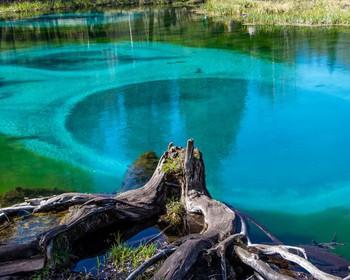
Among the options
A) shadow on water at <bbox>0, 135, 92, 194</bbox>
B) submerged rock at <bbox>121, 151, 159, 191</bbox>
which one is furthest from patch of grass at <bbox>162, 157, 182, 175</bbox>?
shadow on water at <bbox>0, 135, 92, 194</bbox>

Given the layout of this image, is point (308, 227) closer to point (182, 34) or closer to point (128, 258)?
point (128, 258)

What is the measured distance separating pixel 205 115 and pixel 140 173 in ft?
10.4

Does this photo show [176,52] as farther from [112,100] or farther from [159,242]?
[159,242]

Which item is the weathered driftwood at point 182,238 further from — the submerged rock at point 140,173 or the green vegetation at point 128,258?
the submerged rock at point 140,173

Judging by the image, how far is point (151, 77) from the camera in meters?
11.4

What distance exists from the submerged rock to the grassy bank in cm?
1444

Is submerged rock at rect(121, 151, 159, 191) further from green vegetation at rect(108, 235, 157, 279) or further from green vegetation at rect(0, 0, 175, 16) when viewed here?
green vegetation at rect(0, 0, 175, 16)

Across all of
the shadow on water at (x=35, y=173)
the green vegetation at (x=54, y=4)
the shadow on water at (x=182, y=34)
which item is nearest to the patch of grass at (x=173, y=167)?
the shadow on water at (x=35, y=173)

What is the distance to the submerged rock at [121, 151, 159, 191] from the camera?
5.26 m

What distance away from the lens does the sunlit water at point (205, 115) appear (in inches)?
231

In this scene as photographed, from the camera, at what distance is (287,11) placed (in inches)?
834

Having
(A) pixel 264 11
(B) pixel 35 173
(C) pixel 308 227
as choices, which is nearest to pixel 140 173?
(B) pixel 35 173

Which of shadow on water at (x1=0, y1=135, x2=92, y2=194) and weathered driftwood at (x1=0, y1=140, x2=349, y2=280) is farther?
shadow on water at (x1=0, y1=135, x2=92, y2=194)

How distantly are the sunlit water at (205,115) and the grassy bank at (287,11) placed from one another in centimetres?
160
